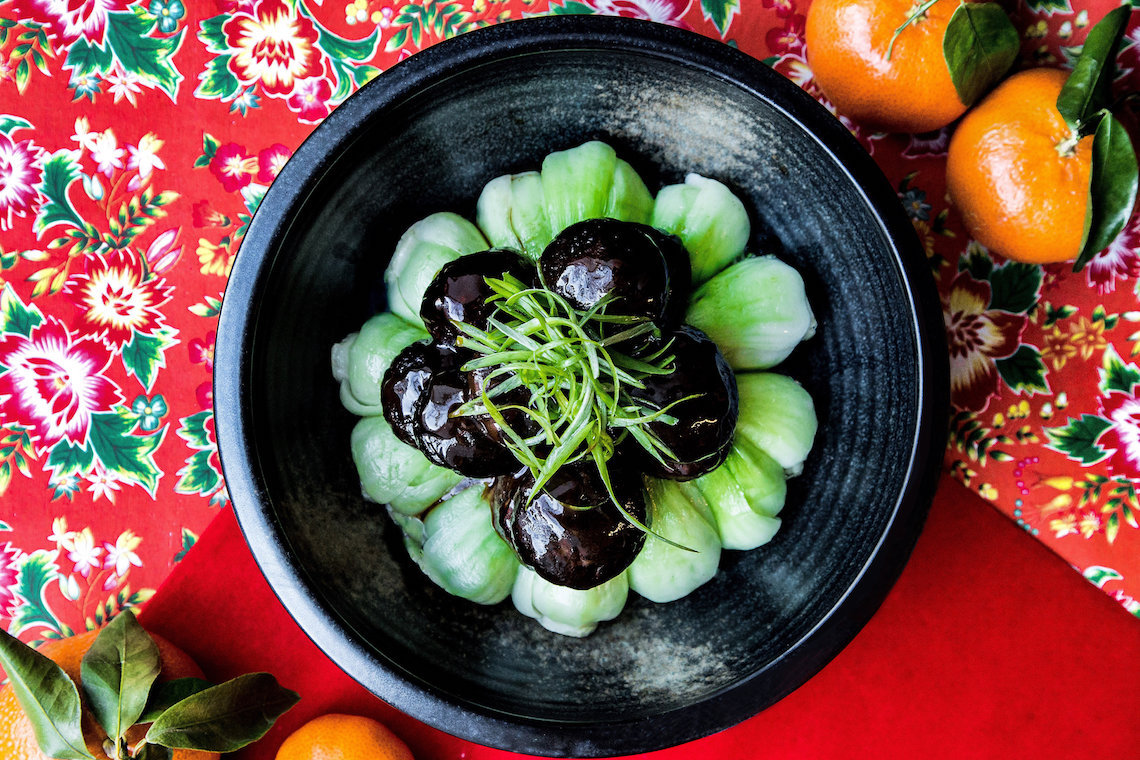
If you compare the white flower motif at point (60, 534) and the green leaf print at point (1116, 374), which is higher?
the white flower motif at point (60, 534)

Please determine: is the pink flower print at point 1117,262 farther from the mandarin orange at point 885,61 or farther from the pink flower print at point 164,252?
the pink flower print at point 164,252

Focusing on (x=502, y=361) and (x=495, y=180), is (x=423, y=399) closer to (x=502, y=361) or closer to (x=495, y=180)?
(x=502, y=361)

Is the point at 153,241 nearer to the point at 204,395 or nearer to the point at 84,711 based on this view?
the point at 204,395

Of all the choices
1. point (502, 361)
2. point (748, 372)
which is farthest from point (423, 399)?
point (748, 372)

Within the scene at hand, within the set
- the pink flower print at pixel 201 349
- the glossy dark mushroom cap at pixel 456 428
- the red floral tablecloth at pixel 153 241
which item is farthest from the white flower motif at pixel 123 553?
the glossy dark mushroom cap at pixel 456 428

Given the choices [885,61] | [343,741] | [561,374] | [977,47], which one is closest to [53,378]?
[343,741]

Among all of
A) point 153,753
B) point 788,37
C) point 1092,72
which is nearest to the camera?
point 1092,72

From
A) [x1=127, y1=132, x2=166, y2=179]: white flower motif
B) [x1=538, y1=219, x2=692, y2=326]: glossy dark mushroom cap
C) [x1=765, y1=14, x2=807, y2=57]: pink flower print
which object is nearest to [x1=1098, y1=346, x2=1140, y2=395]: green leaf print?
[x1=765, y1=14, x2=807, y2=57]: pink flower print
